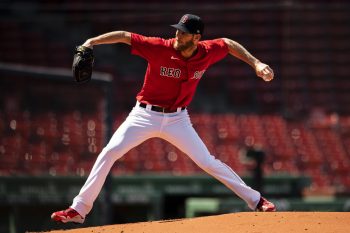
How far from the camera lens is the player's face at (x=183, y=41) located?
600 cm

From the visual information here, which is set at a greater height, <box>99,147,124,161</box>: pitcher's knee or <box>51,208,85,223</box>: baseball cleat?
<box>99,147,124,161</box>: pitcher's knee

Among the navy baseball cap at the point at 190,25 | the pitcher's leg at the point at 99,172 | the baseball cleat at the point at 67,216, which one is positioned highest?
the navy baseball cap at the point at 190,25

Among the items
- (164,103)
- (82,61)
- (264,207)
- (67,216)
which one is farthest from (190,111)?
(67,216)

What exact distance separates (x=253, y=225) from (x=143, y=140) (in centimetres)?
103

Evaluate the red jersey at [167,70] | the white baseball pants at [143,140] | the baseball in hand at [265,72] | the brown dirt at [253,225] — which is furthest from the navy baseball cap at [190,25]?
the brown dirt at [253,225]

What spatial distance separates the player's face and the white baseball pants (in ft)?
1.57

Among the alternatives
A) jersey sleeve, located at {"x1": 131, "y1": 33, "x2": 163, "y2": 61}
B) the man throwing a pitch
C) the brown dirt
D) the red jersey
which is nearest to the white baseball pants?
the man throwing a pitch

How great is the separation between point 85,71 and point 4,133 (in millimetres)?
3401

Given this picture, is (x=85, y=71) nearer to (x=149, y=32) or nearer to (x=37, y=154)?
(x=37, y=154)

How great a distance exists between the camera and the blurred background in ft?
31.2

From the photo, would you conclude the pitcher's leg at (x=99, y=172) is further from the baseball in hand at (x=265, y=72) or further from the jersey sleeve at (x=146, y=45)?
the baseball in hand at (x=265, y=72)

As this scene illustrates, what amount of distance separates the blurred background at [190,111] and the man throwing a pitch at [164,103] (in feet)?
10.1

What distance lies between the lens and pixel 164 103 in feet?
19.9

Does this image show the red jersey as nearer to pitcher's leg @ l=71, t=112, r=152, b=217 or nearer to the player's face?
the player's face
